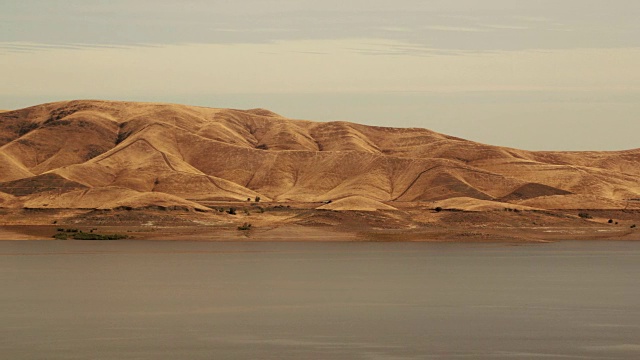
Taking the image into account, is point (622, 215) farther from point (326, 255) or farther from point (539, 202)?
point (326, 255)

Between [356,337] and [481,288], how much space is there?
22454 millimetres

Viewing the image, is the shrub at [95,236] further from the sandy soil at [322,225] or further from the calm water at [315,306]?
the calm water at [315,306]

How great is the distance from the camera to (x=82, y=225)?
133375 mm

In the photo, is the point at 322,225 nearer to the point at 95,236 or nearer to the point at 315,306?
the point at 95,236

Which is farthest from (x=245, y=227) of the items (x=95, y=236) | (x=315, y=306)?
(x=315, y=306)

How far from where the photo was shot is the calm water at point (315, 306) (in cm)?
3978

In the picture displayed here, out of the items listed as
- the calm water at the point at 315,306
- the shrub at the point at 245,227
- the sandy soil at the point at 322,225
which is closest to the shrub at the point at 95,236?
the sandy soil at the point at 322,225

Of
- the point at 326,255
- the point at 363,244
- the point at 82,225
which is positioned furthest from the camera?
the point at 82,225

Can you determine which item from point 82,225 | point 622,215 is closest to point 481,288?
point 82,225

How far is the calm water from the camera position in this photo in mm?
39781

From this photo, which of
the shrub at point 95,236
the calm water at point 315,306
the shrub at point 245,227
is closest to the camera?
the calm water at point 315,306

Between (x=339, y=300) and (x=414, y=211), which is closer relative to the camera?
(x=339, y=300)

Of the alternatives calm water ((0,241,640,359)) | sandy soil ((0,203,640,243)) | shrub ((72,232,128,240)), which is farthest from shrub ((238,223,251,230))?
calm water ((0,241,640,359))

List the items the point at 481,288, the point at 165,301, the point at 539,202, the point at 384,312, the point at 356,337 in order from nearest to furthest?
the point at 356,337, the point at 384,312, the point at 165,301, the point at 481,288, the point at 539,202
